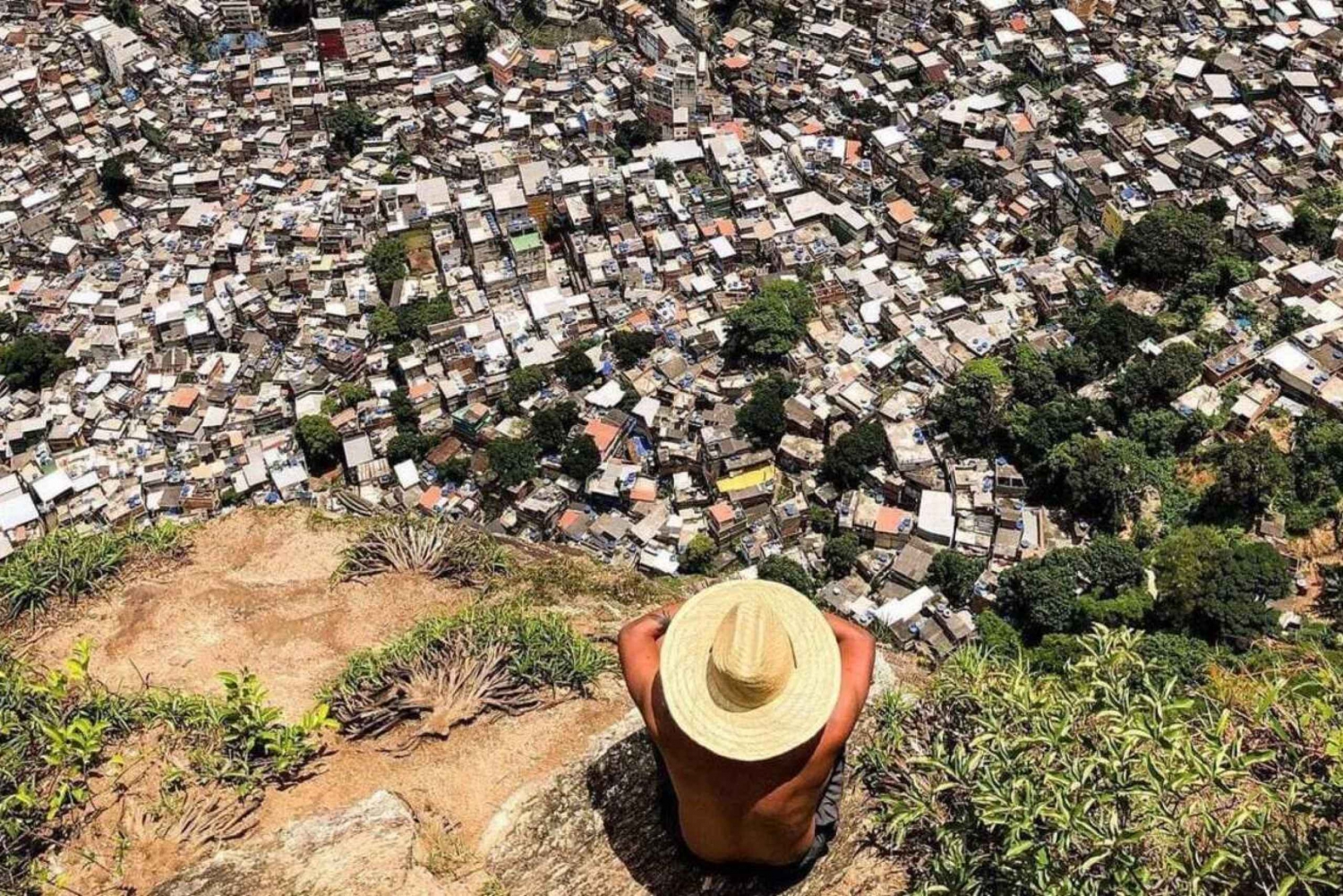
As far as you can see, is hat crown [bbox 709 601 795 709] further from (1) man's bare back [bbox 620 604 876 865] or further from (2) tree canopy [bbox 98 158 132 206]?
(2) tree canopy [bbox 98 158 132 206]

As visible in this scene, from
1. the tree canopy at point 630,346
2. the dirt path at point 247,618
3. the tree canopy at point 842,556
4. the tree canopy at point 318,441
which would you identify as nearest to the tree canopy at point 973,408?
the tree canopy at point 842,556

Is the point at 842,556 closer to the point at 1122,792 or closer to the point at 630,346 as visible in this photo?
the point at 630,346

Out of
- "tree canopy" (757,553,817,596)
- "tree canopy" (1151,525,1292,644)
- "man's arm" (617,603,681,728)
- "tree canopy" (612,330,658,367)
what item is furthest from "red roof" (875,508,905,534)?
"man's arm" (617,603,681,728)

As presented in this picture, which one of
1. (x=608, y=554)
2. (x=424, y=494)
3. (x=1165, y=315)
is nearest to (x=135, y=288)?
(x=424, y=494)

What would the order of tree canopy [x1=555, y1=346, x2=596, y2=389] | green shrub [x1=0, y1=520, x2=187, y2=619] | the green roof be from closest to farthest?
green shrub [x1=0, y1=520, x2=187, y2=619]
tree canopy [x1=555, y1=346, x2=596, y2=389]
the green roof

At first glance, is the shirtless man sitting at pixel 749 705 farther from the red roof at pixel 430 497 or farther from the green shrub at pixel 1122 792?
the red roof at pixel 430 497

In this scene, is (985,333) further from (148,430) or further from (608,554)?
(148,430)

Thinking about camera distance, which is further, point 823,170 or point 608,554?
point 823,170
